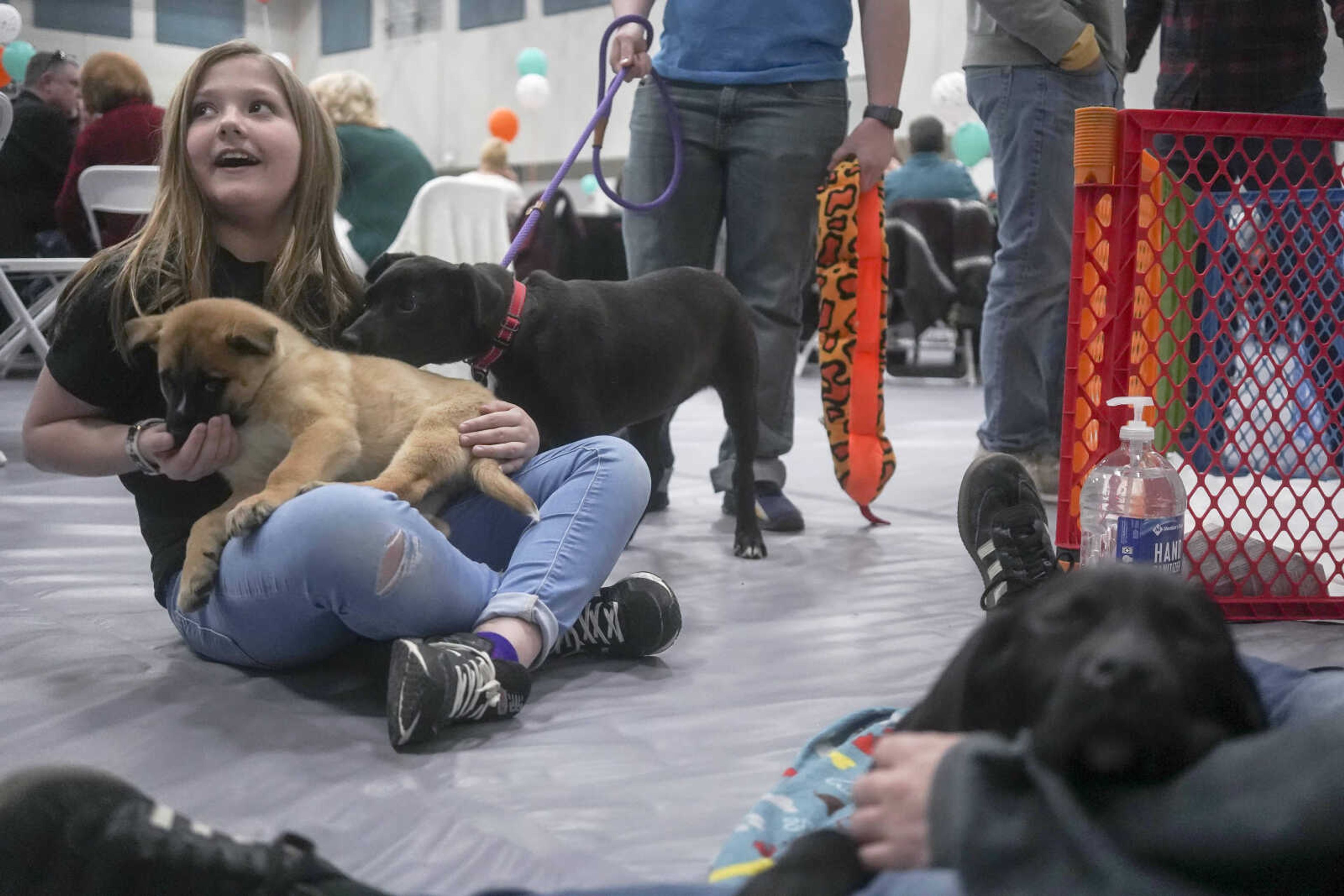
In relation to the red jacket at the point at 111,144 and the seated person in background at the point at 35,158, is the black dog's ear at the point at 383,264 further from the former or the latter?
the seated person in background at the point at 35,158

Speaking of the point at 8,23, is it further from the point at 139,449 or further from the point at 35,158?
the point at 139,449

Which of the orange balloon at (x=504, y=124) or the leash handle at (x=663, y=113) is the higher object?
the orange balloon at (x=504, y=124)

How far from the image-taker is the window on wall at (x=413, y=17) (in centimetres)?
1418

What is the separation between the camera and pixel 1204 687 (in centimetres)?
93

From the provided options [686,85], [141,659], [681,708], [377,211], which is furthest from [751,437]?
[377,211]

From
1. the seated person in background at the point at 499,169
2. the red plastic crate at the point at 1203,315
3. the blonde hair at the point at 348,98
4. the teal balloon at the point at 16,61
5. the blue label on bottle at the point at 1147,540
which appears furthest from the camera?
the teal balloon at the point at 16,61

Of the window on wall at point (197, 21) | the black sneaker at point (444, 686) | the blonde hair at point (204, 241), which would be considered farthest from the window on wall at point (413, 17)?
the black sneaker at point (444, 686)

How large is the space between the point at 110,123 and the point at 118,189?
778 millimetres

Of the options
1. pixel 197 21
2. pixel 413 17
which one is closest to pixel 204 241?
pixel 413 17

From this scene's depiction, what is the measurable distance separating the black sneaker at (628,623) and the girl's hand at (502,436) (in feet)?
0.91

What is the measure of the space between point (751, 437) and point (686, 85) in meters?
0.90

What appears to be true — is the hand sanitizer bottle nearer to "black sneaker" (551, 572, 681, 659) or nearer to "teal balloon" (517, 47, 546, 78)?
"black sneaker" (551, 572, 681, 659)

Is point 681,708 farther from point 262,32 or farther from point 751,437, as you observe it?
point 262,32

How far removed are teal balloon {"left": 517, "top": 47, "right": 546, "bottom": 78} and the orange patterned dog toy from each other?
10.1 meters
